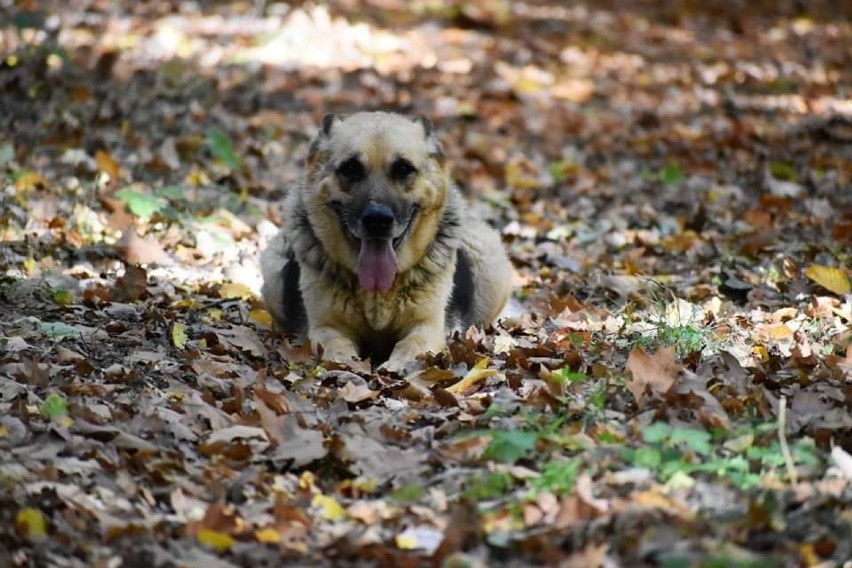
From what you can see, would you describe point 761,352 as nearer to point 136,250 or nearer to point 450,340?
point 450,340

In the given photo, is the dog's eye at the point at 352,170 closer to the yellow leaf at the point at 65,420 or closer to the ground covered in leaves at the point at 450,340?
the ground covered in leaves at the point at 450,340

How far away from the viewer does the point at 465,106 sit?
1470 centimetres

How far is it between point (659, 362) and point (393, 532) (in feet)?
6.14

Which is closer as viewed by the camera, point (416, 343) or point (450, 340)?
point (416, 343)

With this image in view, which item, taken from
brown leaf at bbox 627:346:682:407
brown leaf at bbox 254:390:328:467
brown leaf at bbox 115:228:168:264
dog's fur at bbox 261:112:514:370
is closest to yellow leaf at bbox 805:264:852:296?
dog's fur at bbox 261:112:514:370

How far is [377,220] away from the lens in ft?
22.2

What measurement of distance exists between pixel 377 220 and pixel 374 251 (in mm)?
280

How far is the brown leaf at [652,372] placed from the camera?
18.0ft


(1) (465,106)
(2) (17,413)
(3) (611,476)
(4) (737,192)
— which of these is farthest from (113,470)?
(1) (465,106)

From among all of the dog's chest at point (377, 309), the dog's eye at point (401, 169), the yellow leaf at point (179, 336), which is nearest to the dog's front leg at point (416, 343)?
the dog's chest at point (377, 309)

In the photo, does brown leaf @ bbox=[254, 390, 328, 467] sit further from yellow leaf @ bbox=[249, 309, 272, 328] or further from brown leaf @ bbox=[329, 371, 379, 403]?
yellow leaf @ bbox=[249, 309, 272, 328]

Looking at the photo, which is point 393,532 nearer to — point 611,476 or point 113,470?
point 611,476

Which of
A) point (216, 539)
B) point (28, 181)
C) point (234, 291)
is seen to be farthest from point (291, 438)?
point (28, 181)

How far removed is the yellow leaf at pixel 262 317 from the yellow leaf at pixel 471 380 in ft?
6.94
